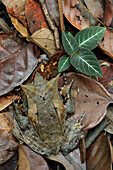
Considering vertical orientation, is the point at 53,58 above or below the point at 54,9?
below

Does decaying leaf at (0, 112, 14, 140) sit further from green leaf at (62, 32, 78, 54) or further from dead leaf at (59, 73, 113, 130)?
green leaf at (62, 32, 78, 54)

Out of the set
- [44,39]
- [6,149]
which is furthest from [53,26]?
[6,149]

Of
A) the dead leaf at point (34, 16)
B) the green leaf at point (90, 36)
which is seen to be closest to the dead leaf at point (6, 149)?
the dead leaf at point (34, 16)

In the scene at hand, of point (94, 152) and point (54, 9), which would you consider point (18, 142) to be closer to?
point (94, 152)

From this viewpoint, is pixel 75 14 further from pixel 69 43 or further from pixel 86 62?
pixel 86 62

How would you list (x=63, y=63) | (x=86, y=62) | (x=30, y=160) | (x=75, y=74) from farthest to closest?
(x=75, y=74)
(x=63, y=63)
(x=86, y=62)
(x=30, y=160)

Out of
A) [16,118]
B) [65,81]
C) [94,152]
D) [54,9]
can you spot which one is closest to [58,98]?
[65,81]
